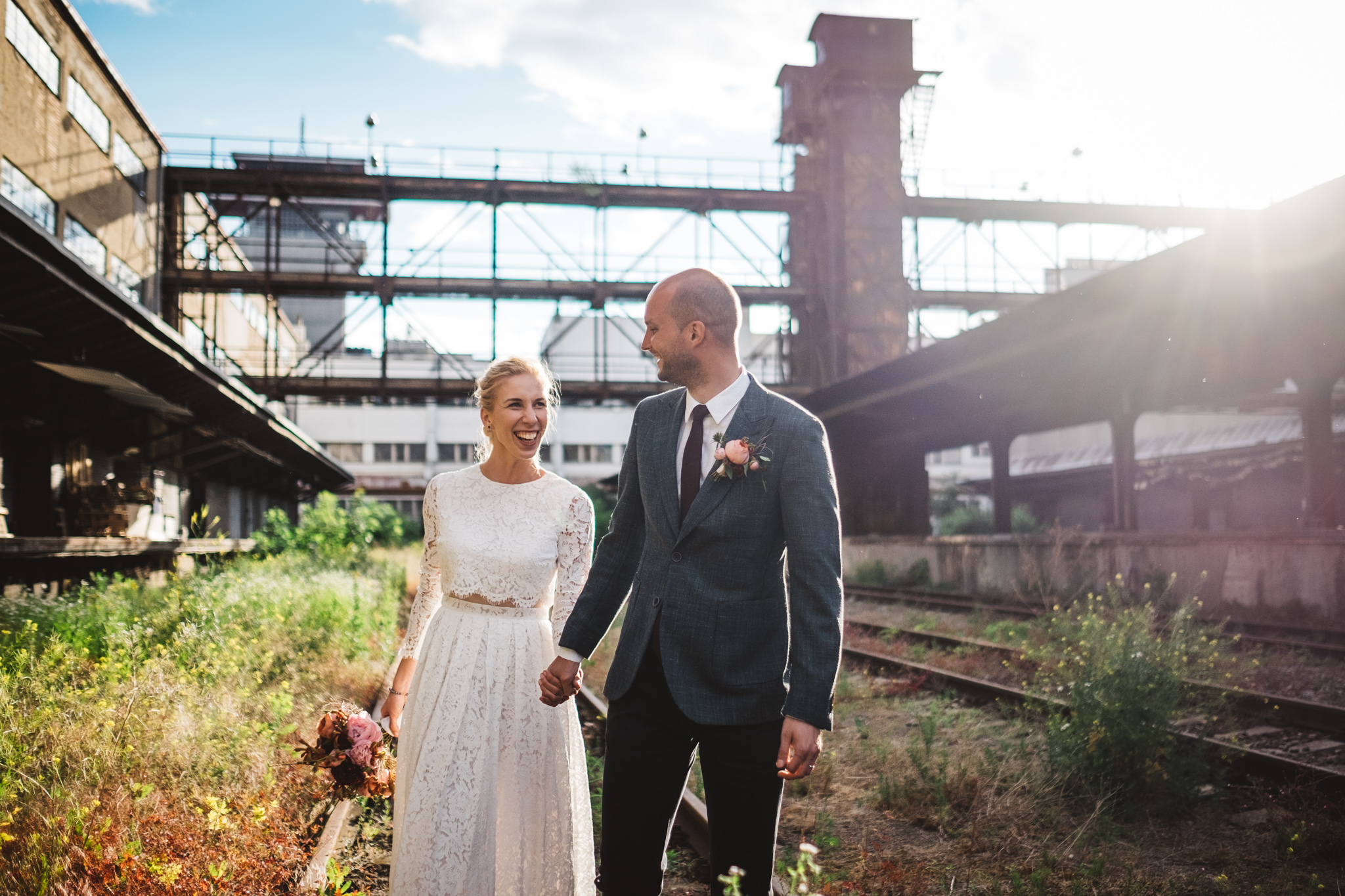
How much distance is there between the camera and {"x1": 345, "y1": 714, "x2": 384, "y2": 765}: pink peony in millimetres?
3471

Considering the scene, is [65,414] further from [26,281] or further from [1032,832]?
[1032,832]

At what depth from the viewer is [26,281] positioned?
803cm

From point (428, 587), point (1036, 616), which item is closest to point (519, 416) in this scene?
point (428, 587)

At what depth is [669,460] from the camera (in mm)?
2834

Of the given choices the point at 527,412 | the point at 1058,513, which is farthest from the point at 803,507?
the point at 1058,513

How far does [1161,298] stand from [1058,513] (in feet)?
90.4

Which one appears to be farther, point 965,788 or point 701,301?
point 965,788

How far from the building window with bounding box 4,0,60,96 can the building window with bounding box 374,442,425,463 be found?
127 ft

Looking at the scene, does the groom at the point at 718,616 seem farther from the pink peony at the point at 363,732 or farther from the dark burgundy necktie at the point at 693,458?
the pink peony at the point at 363,732

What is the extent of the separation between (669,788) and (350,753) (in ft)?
4.75

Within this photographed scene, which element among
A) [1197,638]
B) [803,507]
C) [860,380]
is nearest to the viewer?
[803,507]

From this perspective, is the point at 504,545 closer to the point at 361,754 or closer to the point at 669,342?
the point at 361,754

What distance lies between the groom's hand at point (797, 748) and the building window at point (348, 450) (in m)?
57.5

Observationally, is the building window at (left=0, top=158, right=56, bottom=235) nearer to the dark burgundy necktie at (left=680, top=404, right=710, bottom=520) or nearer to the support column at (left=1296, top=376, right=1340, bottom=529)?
the dark burgundy necktie at (left=680, top=404, right=710, bottom=520)
